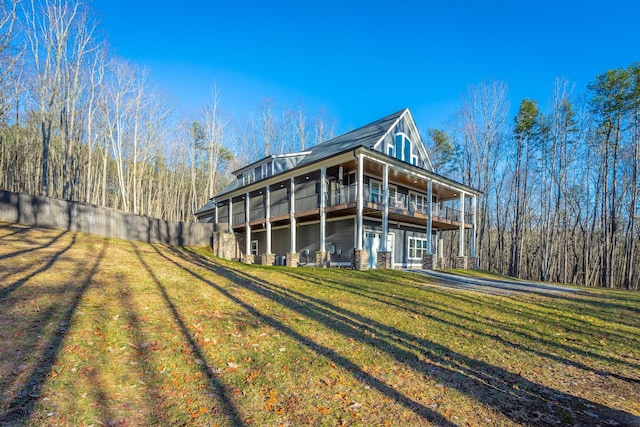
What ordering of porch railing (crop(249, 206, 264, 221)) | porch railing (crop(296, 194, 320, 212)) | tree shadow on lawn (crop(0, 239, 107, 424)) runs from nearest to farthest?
tree shadow on lawn (crop(0, 239, 107, 424)), porch railing (crop(296, 194, 320, 212)), porch railing (crop(249, 206, 264, 221))

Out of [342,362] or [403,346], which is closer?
[342,362]

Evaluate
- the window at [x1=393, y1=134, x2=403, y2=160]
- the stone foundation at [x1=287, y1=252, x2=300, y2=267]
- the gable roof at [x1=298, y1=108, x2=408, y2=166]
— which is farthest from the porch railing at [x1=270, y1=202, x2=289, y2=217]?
the window at [x1=393, y1=134, x2=403, y2=160]

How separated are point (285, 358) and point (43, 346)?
3.04m

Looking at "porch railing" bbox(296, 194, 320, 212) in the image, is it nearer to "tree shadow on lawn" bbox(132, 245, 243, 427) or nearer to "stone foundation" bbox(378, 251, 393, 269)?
"stone foundation" bbox(378, 251, 393, 269)

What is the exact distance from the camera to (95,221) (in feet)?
58.5

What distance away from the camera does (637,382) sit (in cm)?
439

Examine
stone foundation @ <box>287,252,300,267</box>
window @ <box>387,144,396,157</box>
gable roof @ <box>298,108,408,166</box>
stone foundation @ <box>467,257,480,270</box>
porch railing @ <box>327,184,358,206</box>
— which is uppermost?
gable roof @ <box>298,108,408,166</box>

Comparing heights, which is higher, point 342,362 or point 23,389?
point 23,389

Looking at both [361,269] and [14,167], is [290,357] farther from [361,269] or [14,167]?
[14,167]

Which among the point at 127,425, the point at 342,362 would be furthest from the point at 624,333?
the point at 127,425

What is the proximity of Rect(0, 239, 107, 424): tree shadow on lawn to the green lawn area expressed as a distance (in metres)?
0.02

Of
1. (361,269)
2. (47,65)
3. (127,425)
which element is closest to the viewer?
(127,425)

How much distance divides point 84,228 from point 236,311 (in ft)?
52.3

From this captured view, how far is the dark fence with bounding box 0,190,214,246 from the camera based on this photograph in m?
15.2
